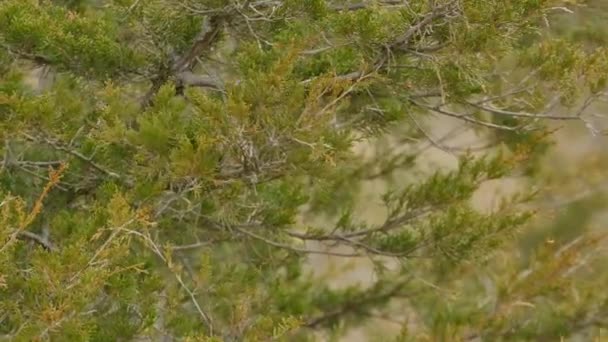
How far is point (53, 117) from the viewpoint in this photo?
14.0 feet

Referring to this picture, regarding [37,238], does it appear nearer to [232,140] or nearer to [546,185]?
[232,140]

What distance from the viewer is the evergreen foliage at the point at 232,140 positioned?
3977 millimetres

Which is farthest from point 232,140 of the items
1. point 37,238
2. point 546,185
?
point 546,185

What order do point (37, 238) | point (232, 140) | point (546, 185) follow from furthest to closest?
1. point (546, 185)
2. point (37, 238)
3. point (232, 140)

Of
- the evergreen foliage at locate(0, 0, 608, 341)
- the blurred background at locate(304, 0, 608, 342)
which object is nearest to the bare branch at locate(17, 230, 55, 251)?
the evergreen foliage at locate(0, 0, 608, 341)

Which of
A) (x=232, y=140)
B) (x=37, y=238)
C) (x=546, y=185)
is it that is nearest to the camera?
(x=232, y=140)

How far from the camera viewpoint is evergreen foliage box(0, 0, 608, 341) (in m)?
3.98

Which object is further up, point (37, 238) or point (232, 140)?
point (232, 140)

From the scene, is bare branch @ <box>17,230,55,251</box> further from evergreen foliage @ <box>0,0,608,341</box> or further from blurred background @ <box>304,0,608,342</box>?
blurred background @ <box>304,0,608,342</box>

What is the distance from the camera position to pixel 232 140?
4.07m

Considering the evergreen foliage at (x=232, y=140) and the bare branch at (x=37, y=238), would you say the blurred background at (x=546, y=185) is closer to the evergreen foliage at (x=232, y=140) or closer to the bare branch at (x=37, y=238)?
the evergreen foliage at (x=232, y=140)

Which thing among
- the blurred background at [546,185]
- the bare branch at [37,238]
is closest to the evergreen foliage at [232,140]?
the bare branch at [37,238]

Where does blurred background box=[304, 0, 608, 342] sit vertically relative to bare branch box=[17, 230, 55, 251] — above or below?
below

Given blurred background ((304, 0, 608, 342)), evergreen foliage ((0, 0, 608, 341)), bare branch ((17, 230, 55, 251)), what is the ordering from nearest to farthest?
1. evergreen foliage ((0, 0, 608, 341))
2. bare branch ((17, 230, 55, 251))
3. blurred background ((304, 0, 608, 342))
